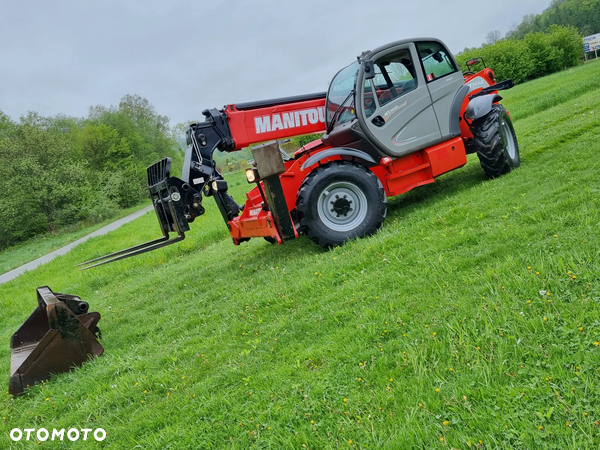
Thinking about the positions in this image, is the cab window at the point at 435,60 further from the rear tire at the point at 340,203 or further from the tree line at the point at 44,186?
the tree line at the point at 44,186

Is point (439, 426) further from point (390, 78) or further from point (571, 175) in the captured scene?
point (390, 78)

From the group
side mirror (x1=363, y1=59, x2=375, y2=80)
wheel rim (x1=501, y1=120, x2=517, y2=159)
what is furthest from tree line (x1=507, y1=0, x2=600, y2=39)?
side mirror (x1=363, y1=59, x2=375, y2=80)

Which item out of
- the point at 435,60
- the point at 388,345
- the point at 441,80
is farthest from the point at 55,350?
the point at 435,60

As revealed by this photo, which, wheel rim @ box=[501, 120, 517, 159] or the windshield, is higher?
the windshield

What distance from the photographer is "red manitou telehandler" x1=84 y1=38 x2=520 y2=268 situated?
600 cm

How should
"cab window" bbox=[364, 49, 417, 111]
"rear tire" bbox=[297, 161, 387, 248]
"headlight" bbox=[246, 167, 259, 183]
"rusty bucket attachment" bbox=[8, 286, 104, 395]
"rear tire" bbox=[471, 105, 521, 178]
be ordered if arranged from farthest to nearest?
1. "rear tire" bbox=[471, 105, 521, 178]
2. "cab window" bbox=[364, 49, 417, 111]
3. "rear tire" bbox=[297, 161, 387, 248]
4. "headlight" bbox=[246, 167, 259, 183]
5. "rusty bucket attachment" bbox=[8, 286, 104, 395]

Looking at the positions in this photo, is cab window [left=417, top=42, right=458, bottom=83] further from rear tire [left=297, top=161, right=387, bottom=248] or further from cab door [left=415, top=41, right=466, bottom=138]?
rear tire [left=297, top=161, right=387, bottom=248]

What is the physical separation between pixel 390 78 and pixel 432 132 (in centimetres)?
104

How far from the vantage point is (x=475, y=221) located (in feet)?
17.2

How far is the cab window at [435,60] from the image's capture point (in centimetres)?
687

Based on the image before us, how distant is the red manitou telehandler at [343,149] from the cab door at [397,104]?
15 mm

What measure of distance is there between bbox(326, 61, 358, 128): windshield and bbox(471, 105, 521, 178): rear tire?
223 centimetres

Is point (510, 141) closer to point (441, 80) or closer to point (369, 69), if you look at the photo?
point (441, 80)

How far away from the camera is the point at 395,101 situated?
652 centimetres
